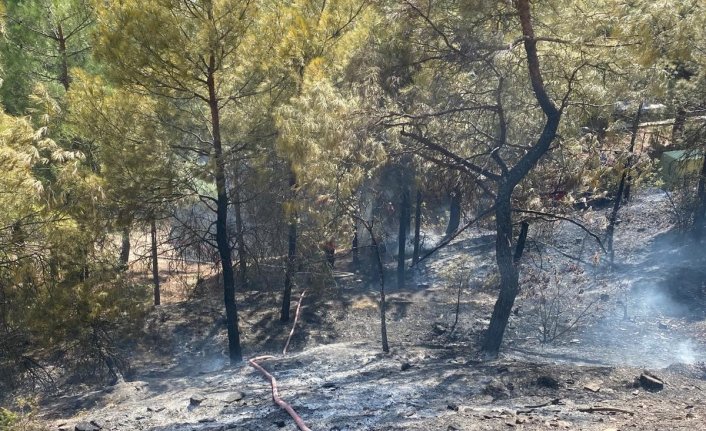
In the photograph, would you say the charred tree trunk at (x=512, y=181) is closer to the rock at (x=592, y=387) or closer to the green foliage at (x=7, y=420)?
the rock at (x=592, y=387)

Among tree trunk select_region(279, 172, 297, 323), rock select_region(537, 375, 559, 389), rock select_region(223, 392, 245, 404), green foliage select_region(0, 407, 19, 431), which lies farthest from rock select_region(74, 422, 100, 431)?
rock select_region(537, 375, 559, 389)

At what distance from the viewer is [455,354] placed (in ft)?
44.0

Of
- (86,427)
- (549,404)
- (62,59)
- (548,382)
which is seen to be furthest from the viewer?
(62,59)

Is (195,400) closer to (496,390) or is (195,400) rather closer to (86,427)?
(86,427)

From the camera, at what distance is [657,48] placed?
10430 millimetres

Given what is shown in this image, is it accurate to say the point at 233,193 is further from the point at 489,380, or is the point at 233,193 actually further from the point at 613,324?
the point at 613,324

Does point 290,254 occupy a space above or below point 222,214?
below

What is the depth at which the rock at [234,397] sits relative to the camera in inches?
402

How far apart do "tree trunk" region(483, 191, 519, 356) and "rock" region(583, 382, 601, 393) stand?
3181 millimetres

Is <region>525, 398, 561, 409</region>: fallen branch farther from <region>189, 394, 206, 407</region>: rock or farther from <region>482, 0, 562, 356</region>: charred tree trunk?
<region>189, 394, 206, 407</region>: rock

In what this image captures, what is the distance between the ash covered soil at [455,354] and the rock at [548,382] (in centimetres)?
2

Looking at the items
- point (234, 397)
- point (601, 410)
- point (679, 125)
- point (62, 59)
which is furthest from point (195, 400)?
point (679, 125)

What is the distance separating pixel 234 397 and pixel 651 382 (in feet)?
20.8

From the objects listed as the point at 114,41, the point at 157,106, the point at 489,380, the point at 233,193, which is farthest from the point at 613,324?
the point at 114,41
